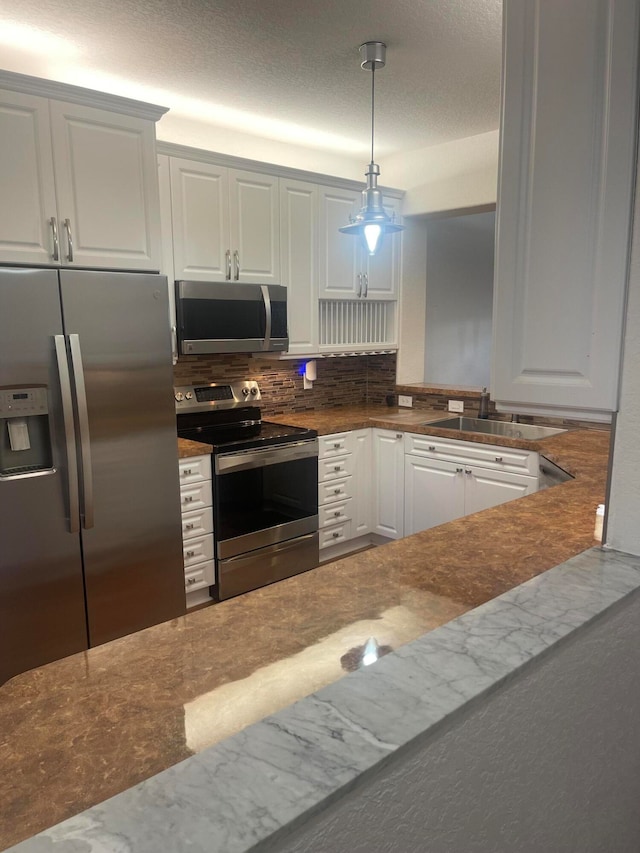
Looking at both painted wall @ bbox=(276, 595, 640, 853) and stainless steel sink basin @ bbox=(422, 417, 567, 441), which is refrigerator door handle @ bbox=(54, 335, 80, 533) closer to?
painted wall @ bbox=(276, 595, 640, 853)

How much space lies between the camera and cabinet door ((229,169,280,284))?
11.1 feet

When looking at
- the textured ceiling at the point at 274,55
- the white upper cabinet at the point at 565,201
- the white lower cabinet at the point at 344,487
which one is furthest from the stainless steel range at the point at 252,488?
the white upper cabinet at the point at 565,201

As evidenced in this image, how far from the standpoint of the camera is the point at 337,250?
13.1 ft

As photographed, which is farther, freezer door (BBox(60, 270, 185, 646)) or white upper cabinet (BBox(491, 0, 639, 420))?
freezer door (BBox(60, 270, 185, 646))

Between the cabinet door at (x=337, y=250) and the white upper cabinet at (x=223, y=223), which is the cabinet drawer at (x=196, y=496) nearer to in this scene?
the white upper cabinet at (x=223, y=223)

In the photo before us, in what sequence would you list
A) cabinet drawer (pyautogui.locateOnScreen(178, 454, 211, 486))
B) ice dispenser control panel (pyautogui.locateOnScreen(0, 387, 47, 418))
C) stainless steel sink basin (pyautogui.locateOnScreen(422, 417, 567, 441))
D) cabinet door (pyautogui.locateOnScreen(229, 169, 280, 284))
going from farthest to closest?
stainless steel sink basin (pyautogui.locateOnScreen(422, 417, 567, 441))
cabinet door (pyautogui.locateOnScreen(229, 169, 280, 284))
cabinet drawer (pyautogui.locateOnScreen(178, 454, 211, 486))
ice dispenser control panel (pyautogui.locateOnScreen(0, 387, 47, 418))

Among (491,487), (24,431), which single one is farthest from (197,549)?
(491,487)

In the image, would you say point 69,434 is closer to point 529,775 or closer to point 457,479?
point 529,775

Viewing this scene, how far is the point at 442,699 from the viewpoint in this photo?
2.64 feet

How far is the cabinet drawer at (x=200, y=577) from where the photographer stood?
3117mm

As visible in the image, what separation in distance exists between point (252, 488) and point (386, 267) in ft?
6.24

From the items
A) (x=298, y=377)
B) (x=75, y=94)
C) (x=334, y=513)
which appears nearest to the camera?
(x=75, y=94)

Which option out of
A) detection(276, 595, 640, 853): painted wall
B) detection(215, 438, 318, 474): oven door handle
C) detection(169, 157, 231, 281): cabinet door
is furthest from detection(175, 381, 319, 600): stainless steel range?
detection(276, 595, 640, 853): painted wall

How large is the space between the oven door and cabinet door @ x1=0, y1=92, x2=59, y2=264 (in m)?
1.30
